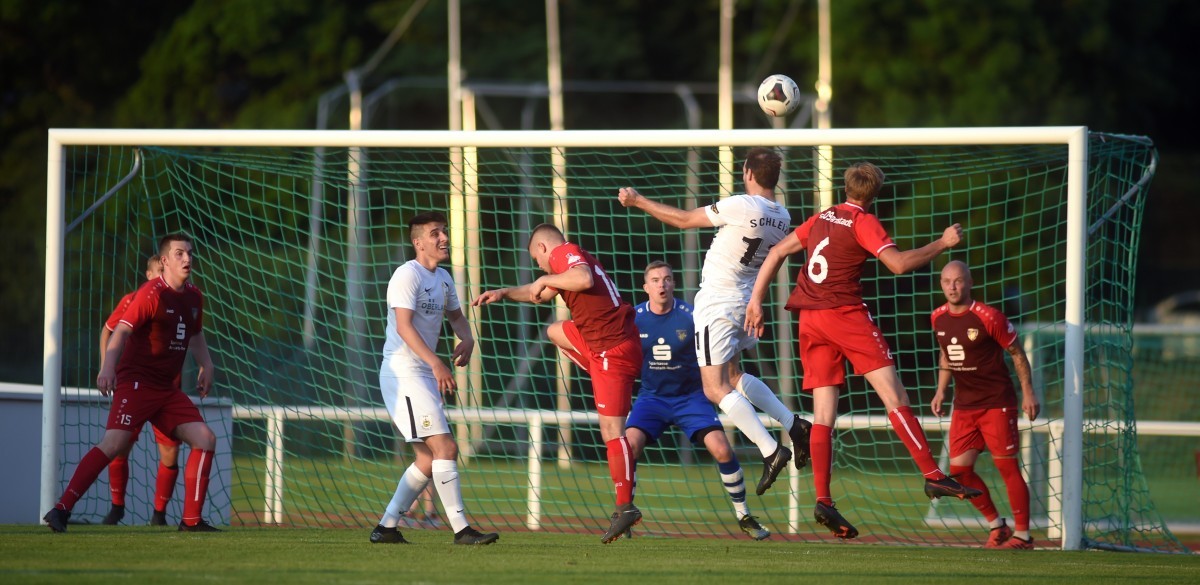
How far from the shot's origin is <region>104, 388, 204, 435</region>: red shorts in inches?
337

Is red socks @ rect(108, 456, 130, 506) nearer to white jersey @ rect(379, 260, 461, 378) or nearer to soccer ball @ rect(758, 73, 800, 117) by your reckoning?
white jersey @ rect(379, 260, 461, 378)

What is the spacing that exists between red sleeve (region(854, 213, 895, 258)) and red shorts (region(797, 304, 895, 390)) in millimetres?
385

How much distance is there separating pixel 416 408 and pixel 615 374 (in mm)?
1149

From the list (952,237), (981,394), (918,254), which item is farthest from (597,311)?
(981,394)

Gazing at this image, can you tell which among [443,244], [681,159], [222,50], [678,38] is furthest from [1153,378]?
[222,50]

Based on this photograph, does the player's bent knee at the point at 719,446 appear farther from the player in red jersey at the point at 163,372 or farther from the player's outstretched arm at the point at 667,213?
the player in red jersey at the point at 163,372

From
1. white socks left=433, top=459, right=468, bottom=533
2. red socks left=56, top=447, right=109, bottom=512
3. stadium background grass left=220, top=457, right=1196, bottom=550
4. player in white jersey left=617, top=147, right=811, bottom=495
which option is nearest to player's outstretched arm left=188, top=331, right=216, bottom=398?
red socks left=56, top=447, right=109, bottom=512

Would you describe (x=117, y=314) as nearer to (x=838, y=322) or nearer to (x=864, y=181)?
(x=838, y=322)

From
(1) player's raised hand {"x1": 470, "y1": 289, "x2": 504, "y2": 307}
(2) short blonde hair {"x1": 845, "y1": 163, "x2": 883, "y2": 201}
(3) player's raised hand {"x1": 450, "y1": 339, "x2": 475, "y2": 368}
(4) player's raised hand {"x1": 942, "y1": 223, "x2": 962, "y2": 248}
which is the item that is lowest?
(3) player's raised hand {"x1": 450, "y1": 339, "x2": 475, "y2": 368}

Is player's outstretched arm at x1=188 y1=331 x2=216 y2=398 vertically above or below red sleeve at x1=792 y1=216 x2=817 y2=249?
below

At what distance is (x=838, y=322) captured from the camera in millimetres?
7613

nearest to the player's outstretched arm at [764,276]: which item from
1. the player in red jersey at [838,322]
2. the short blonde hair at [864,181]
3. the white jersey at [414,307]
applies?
the player in red jersey at [838,322]

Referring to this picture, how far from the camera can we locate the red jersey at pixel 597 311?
7.77 metres

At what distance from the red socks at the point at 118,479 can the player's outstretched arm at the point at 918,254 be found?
5497mm
